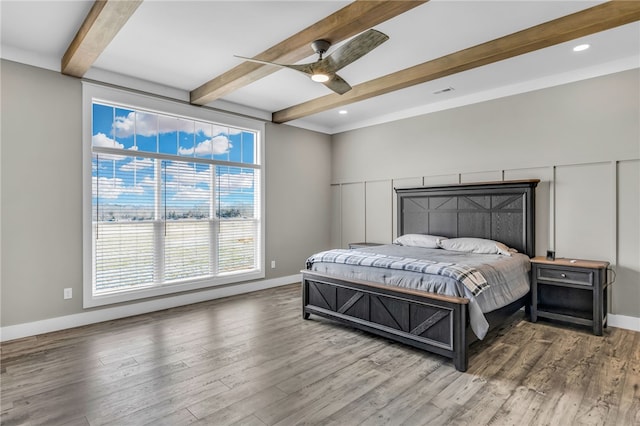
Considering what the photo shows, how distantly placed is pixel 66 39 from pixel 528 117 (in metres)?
5.32

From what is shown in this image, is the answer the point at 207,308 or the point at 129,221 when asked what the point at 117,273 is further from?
the point at 207,308

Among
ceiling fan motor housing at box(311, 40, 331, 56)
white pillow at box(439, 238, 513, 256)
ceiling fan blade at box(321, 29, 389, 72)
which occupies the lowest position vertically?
white pillow at box(439, 238, 513, 256)

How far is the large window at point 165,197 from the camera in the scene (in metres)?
4.09

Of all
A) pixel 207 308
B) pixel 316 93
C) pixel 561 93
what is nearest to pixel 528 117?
pixel 561 93

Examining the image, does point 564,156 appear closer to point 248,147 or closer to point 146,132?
point 248,147

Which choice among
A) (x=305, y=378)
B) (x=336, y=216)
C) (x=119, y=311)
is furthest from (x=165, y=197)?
(x=336, y=216)

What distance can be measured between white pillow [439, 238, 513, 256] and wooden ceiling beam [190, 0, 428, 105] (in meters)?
2.96

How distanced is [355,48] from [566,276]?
3298 mm

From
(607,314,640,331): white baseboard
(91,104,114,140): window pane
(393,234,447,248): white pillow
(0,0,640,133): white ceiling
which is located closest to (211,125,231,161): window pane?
(0,0,640,133): white ceiling

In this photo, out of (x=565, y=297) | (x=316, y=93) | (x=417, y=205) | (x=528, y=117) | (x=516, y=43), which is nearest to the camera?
(x=516, y=43)

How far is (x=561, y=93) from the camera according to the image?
4.14 meters

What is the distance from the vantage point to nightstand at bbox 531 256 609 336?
3.51m

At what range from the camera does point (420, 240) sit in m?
4.91

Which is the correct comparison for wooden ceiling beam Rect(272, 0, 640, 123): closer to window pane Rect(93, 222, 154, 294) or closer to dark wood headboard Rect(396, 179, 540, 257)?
dark wood headboard Rect(396, 179, 540, 257)
